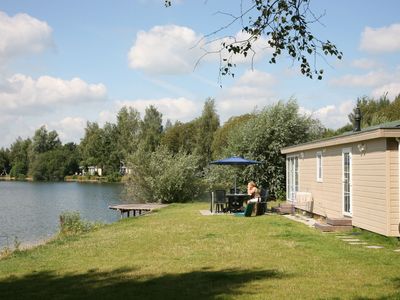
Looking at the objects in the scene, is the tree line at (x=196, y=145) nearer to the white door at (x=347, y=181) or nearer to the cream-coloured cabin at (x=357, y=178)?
the cream-coloured cabin at (x=357, y=178)

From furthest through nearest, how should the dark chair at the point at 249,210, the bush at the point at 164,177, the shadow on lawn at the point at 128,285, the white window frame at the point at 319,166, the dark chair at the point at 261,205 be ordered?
1. the bush at the point at 164,177
2. the dark chair at the point at 261,205
3. the dark chair at the point at 249,210
4. the white window frame at the point at 319,166
5. the shadow on lawn at the point at 128,285

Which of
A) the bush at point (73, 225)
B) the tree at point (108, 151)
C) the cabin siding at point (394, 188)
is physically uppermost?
the tree at point (108, 151)

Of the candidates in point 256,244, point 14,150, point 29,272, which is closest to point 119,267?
point 29,272

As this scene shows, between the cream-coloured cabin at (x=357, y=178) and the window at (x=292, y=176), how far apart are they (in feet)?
4.01

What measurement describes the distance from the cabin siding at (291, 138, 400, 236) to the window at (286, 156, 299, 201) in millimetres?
3618

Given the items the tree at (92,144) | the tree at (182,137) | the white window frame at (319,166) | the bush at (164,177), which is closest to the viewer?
the white window frame at (319,166)

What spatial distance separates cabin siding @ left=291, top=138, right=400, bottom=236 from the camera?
→ 10.9 metres

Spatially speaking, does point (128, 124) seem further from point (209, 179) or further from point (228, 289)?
point (228, 289)

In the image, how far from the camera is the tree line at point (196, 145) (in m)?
26.6

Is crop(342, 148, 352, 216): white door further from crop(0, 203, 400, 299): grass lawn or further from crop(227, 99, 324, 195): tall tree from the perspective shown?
crop(227, 99, 324, 195): tall tree

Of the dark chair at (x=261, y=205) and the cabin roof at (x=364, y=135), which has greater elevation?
the cabin roof at (x=364, y=135)

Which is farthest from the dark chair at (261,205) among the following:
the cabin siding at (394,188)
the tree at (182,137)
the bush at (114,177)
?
the bush at (114,177)

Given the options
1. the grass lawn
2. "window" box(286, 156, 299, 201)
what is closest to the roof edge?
the grass lawn

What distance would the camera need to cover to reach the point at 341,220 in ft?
42.6
